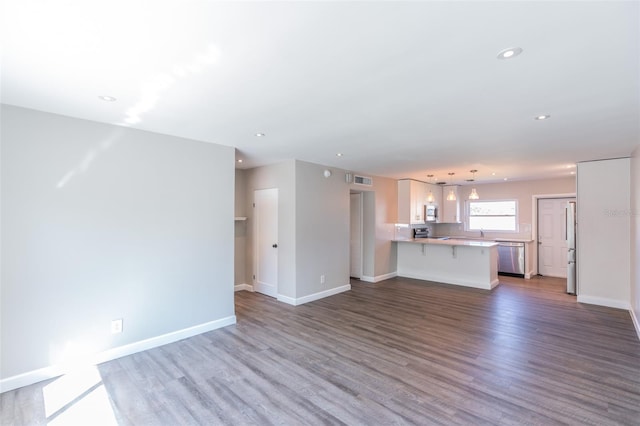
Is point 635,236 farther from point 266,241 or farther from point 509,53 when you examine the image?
point 266,241

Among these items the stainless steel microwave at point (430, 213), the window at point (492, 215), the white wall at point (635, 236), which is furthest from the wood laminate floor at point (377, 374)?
the window at point (492, 215)

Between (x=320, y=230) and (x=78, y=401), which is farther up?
(x=320, y=230)

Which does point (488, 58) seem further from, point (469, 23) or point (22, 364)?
point (22, 364)

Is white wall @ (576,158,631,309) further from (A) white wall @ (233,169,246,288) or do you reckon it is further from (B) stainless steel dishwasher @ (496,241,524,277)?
(A) white wall @ (233,169,246,288)

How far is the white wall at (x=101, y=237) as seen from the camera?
2684 millimetres

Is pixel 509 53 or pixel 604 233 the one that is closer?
pixel 509 53

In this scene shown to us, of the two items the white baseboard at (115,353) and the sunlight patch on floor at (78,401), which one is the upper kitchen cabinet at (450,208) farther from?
the sunlight patch on floor at (78,401)

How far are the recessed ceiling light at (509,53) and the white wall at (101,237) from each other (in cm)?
326

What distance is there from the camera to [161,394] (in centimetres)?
253

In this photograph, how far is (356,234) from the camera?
7062mm

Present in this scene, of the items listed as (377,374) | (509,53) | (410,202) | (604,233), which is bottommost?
(377,374)

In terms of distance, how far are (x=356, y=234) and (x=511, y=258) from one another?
3.85m

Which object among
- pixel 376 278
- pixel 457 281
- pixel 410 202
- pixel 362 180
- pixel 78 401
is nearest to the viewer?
pixel 78 401

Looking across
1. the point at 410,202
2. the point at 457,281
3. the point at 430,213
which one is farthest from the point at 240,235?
the point at 430,213
